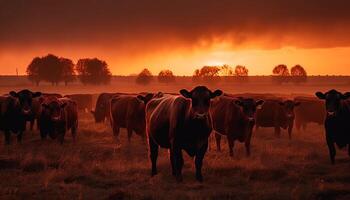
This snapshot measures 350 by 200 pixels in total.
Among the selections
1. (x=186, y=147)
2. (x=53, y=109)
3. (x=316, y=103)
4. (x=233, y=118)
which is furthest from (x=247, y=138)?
(x=316, y=103)

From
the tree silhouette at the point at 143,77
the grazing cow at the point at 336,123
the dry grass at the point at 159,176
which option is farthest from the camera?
the tree silhouette at the point at 143,77

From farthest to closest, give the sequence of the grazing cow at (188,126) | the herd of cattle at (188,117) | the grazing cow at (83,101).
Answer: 1. the grazing cow at (83,101)
2. the herd of cattle at (188,117)
3. the grazing cow at (188,126)

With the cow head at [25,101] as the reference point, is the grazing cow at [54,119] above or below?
below

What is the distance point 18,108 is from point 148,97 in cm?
Result: 583

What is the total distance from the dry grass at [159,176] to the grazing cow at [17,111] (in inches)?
68.3

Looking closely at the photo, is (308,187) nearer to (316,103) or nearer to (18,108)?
(18,108)

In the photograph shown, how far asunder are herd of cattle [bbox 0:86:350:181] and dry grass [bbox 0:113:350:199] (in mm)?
747

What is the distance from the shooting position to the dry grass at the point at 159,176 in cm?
976

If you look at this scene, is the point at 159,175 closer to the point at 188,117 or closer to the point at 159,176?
the point at 159,176

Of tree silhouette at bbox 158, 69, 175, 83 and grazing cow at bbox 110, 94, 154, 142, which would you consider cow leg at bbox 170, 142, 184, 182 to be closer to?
grazing cow at bbox 110, 94, 154, 142

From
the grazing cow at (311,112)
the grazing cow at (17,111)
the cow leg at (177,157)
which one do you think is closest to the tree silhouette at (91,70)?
the grazing cow at (311,112)

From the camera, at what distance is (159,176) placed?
1149cm

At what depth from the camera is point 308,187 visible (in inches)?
412

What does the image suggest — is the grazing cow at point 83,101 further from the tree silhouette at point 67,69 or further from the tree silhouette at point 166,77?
the tree silhouette at point 166,77
